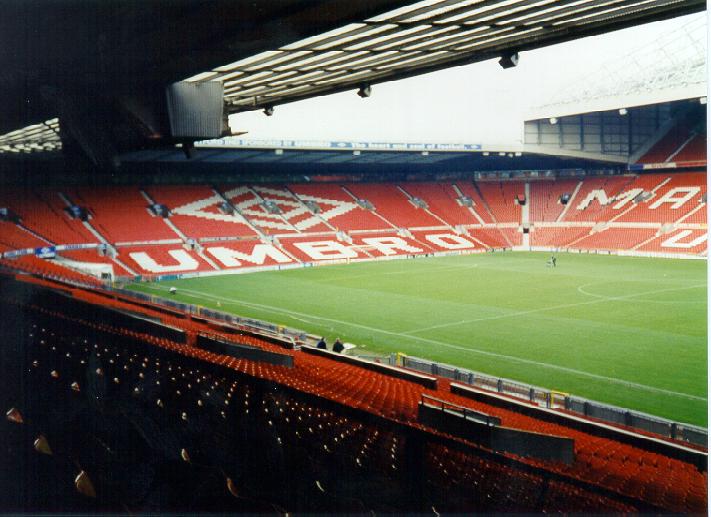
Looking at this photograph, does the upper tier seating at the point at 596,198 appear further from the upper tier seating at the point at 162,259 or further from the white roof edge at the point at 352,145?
the upper tier seating at the point at 162,259

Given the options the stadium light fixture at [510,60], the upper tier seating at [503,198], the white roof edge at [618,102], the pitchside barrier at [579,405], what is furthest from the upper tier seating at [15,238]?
the upper tier seating at [503,198]

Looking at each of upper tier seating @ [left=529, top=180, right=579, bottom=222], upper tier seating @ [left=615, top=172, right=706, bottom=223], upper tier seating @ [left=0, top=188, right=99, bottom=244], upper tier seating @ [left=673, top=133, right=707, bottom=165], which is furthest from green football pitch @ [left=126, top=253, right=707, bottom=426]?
upper tier seating @ [left=529, top=180, right=579, bottom=222]

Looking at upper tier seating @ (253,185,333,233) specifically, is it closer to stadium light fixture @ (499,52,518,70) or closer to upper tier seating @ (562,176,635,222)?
upper tier seating @ (562,176,635,222)

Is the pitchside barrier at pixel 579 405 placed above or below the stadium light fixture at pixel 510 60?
below

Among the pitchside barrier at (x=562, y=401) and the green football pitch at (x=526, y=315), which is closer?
the pitchside barrier at (x=562, y=401)

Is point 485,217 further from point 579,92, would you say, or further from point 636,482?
point 636,482

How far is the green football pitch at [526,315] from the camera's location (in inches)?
686

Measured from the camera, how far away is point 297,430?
6402 millimetres

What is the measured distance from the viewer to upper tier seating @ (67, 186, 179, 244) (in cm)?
4234

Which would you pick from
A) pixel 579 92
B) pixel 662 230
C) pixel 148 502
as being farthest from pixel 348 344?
pixel 579 92

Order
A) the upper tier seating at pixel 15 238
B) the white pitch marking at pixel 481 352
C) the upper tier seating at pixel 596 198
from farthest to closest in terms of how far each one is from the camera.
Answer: the upper tier seating at pixel 596 198
the upper tier seating at pixel 15 238
the white pitch marking at pixel 481 352

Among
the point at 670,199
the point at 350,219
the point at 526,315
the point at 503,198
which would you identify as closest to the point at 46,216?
the point at 350,219

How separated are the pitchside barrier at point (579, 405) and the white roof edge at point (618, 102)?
34867mm

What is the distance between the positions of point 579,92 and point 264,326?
43604 millimetres
